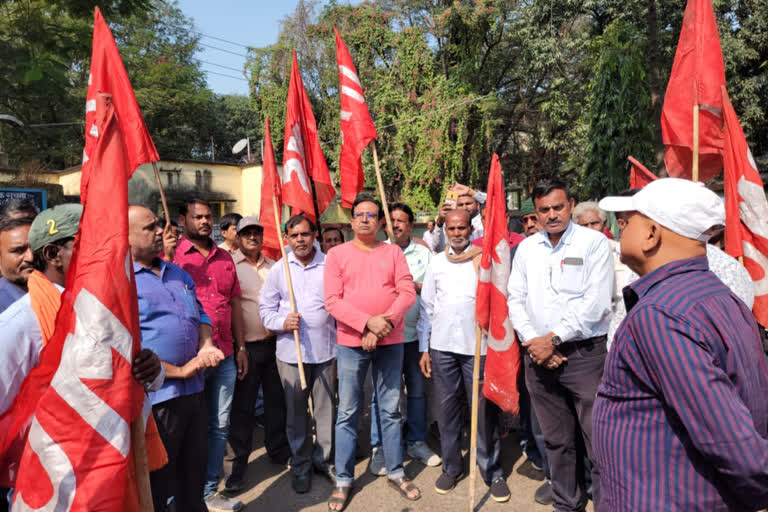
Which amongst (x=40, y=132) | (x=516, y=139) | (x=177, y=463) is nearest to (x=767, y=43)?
(x=516, y=139)

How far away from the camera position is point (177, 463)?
115 inches

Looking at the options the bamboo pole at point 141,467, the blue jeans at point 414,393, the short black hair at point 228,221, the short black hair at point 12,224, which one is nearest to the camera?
the bamboo pole at point 141,467

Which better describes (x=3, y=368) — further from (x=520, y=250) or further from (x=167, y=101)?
(x=167, y=101)

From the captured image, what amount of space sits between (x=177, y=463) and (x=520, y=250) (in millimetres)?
2538

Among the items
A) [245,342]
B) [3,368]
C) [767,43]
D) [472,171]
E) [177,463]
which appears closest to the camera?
[3,368]

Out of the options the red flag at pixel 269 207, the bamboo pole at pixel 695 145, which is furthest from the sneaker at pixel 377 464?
the bamboo pole at pixel 695 145

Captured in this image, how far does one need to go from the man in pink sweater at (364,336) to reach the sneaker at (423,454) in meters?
0.45

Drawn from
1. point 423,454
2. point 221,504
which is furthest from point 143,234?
point 423,454

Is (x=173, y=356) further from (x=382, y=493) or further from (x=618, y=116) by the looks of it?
(x=618, y=116)

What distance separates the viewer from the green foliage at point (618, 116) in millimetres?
13344

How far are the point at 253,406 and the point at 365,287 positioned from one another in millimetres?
1504

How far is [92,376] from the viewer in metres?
1.73

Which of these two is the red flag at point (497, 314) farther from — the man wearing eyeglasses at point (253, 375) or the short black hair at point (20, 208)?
the short black hair at point (20, 208)

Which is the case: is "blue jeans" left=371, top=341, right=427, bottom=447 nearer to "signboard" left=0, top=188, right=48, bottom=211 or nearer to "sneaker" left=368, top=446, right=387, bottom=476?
"sneaker" left=368, top=446, right=387, bottom=476
